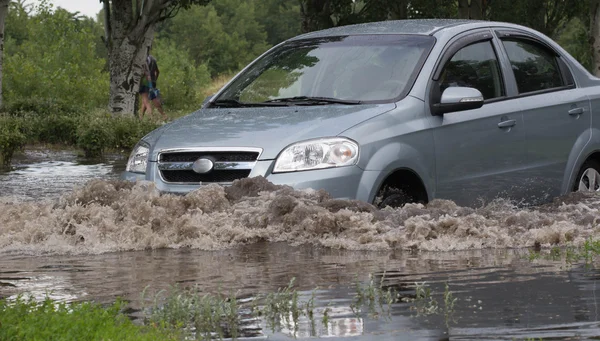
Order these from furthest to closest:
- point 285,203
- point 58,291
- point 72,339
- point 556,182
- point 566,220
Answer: point 556,182
point 566,220
point 285,203
point 58,291
point 72,339

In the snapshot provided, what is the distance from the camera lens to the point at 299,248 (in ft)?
26.9

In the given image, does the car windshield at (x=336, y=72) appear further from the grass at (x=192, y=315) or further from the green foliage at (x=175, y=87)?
the green foliage at (x=175, y=87)

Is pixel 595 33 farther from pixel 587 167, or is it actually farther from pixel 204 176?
pixel 204 176

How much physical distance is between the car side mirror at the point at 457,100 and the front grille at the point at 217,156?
1.43m

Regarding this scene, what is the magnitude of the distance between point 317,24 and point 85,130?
1294 centimetres

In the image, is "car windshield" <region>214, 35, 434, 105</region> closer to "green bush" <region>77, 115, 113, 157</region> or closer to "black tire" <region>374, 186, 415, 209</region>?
"black tire" <region>374, 186, 415, 209</region>

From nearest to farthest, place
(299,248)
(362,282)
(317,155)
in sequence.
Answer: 1. (362,282)
2. (299,248)
3. (317,155)

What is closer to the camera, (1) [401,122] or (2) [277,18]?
(1) [401,122]

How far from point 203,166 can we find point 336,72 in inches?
61.0

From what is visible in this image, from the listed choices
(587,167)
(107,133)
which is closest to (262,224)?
(587,167)

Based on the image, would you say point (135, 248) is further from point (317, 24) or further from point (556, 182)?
point (317, 24)

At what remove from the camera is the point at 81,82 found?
33.8 m

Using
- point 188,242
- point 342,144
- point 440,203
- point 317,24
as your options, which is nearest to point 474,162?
point 440,203

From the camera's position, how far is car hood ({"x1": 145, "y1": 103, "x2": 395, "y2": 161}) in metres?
8.41
